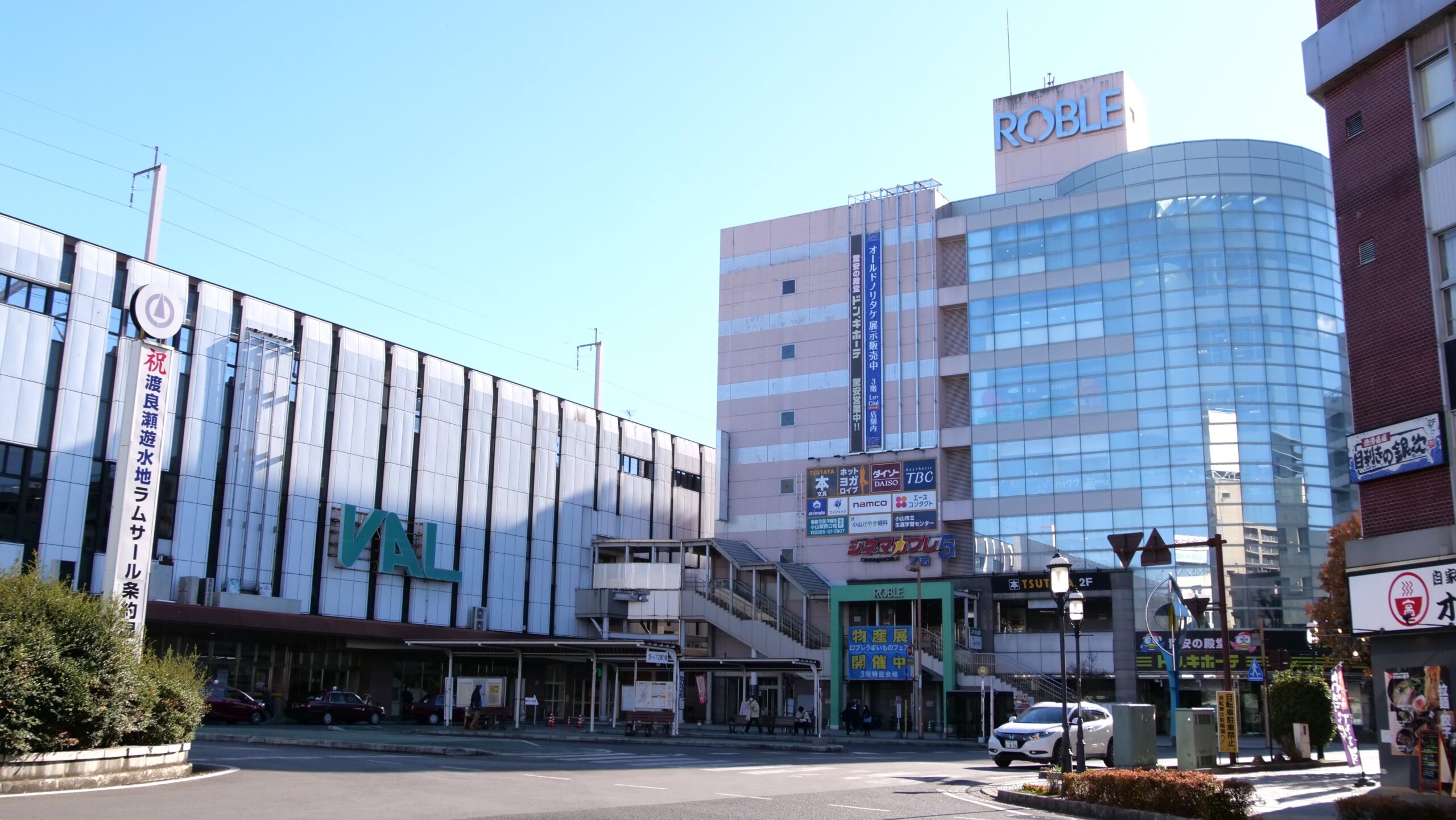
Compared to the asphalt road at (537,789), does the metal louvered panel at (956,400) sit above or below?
above

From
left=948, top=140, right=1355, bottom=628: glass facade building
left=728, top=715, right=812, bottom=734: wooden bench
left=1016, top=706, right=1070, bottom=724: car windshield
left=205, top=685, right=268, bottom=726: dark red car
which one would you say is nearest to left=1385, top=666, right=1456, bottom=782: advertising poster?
left=1016, top=706, right=1070, bottom=724: car windshield

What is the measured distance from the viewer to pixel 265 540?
4934 centimetres

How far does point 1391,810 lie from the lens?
14.0 metres

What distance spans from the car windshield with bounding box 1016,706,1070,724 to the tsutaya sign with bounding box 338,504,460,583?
31895 millimetres

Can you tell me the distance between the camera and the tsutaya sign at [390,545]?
52.6 m

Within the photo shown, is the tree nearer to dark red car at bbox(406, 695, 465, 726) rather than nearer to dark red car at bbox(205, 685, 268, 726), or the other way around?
dark red car at bbox(406, 695, 465, 726)

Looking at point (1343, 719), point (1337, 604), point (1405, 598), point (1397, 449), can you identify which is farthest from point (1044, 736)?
point (1337, 604)

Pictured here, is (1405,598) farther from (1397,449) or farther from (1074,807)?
(1074,807)

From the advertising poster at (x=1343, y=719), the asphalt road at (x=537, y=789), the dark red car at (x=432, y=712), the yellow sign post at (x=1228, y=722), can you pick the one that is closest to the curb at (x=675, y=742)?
the asphalt road at (x=537, y=789)

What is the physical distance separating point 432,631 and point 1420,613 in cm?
4335

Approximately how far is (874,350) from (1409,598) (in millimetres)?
44339

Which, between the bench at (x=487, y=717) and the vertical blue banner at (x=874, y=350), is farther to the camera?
the vertical blue banner at (x=874, y=350)

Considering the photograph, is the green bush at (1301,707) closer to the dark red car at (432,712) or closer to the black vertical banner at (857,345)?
the dark red car at (432,712)

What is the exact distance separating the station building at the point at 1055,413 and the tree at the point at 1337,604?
8.18 feet
